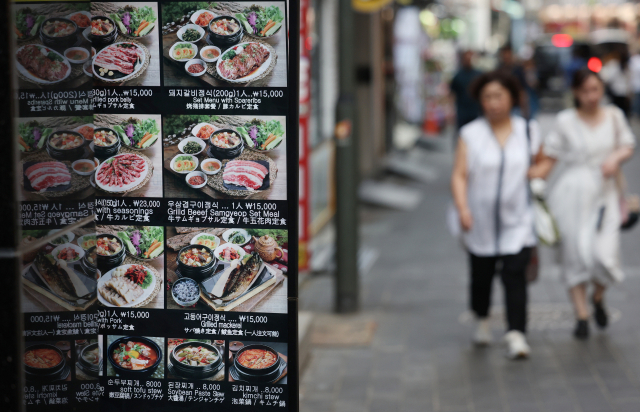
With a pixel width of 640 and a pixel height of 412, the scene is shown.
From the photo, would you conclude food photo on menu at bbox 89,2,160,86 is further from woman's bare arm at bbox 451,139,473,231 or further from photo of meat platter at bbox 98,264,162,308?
woman's bare arm at bbox 451,139,473,231

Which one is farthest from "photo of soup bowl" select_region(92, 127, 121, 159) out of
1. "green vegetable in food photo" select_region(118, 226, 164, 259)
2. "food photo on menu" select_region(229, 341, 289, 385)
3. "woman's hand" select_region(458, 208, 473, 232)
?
"woman's hand" select_region(458, 208, 473, 232)

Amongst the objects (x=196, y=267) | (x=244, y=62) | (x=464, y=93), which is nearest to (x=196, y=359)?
(x=196, y=267)

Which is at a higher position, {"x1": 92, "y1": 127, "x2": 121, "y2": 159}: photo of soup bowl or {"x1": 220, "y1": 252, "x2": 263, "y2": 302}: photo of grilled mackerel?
{"x1": 92, "y1": 127, "x2": 121, "y2": 159}: photo of soup bowl

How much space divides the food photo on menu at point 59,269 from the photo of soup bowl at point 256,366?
1.78 ft

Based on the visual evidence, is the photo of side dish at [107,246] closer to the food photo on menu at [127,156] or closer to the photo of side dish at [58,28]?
the food photo on menu at [127,156]

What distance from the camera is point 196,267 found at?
293 centimetres

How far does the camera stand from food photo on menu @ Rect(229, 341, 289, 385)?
2.92m

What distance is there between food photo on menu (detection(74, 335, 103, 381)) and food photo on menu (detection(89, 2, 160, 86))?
2.92 ft

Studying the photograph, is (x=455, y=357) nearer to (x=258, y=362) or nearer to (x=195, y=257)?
(x=258, y=362)

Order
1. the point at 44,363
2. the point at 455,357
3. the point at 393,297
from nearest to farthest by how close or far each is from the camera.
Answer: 1. the point at 44,363
2. the point at 455,357
3. the point at 393,297

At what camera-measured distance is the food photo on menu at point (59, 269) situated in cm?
265

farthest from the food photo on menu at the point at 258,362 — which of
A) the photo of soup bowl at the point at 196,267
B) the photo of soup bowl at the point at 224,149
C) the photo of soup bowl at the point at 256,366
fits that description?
the photo of soup bowl at the point at 224,149

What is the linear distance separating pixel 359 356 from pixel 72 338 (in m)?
2.93

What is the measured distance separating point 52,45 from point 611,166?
3882 mm
